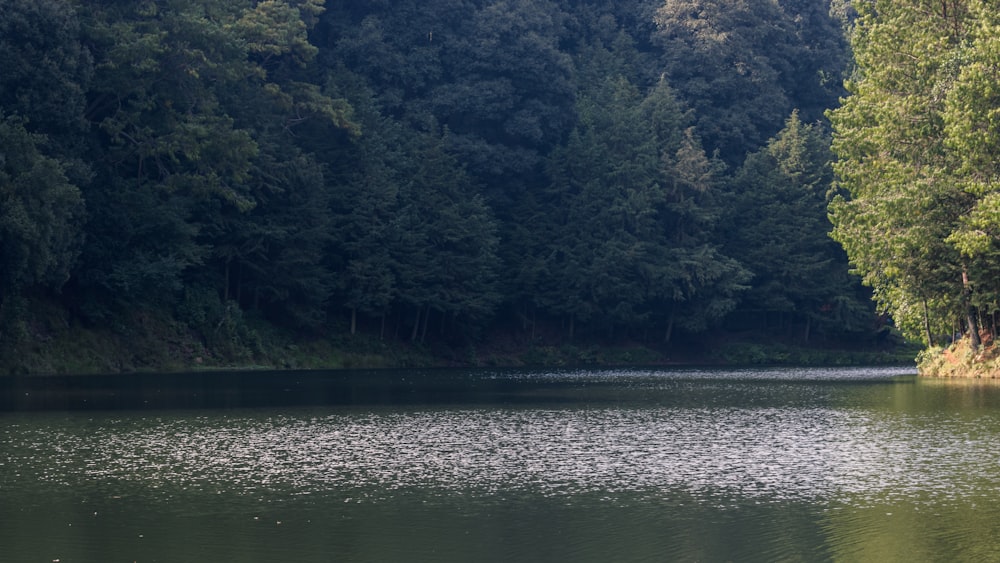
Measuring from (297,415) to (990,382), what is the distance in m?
29.0

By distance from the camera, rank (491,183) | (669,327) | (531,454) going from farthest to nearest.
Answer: (491,183) < (669,327) < (531,454)

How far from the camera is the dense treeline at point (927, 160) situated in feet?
157

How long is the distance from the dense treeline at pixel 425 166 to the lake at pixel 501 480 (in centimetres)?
2440

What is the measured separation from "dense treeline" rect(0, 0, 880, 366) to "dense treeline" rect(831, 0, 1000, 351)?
3138 centimetres

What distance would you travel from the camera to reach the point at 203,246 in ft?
228

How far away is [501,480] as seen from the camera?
74.2 ft

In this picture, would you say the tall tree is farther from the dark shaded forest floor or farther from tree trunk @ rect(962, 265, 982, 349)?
the dark shaded forest floor

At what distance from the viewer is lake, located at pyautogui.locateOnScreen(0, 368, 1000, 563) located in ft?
54.6

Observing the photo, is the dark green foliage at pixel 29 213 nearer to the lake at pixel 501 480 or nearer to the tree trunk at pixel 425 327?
the lake at pixel 501 480

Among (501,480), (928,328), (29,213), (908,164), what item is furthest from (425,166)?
(501,480)

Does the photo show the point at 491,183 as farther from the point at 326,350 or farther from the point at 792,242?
the point at 792,242

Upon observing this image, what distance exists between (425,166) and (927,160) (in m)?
39.5

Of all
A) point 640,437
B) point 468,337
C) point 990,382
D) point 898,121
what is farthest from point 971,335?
point 468,337

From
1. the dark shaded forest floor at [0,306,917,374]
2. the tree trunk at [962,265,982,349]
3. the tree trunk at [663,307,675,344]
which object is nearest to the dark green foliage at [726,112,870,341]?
the dark shaded forest floor at [0,306,917,374]
